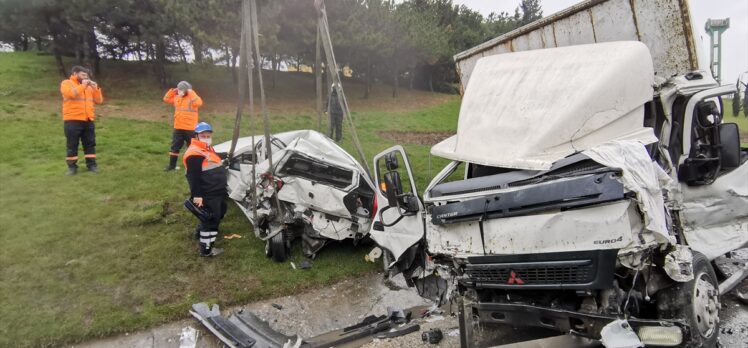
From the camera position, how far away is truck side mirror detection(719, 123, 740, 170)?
4016 millimetres

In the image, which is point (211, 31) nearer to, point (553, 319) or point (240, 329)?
point (240, 329)

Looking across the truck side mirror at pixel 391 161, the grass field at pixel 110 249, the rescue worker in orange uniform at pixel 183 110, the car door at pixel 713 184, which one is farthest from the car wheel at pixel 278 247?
the car door at pixel 713 184

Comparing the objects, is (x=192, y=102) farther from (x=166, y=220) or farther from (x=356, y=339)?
(x=356, y=339)

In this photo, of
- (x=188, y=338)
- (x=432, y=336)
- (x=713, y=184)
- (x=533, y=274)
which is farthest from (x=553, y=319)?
(x=188, y=338)

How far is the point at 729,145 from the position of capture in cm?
404

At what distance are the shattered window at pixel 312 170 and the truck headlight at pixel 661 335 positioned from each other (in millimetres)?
3778

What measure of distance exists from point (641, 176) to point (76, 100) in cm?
818

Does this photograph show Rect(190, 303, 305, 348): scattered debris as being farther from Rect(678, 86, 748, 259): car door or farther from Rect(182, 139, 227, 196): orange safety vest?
Rect(678, 86, 748, 259): car door

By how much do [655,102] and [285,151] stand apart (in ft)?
13.6

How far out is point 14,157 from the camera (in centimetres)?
905

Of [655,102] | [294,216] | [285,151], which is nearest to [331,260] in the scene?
[294,216]

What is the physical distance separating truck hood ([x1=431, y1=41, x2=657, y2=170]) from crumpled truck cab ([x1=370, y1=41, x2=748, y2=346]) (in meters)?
0.01

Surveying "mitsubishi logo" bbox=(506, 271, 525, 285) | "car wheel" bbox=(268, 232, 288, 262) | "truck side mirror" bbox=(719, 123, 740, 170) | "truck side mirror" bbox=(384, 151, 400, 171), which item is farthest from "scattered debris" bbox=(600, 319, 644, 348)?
"car wheel" bbox=(268, 232, 288, 262)

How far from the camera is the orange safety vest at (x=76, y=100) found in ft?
25.2
